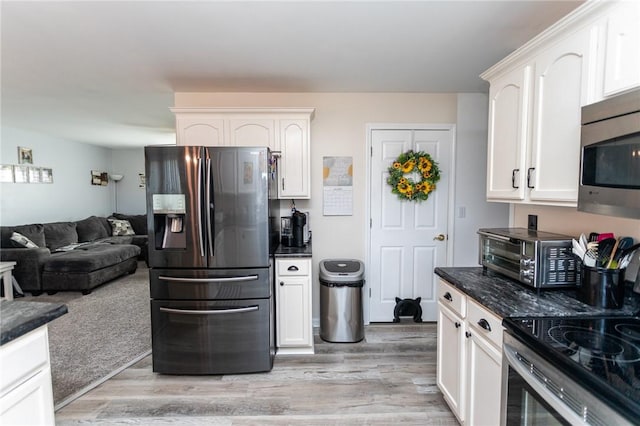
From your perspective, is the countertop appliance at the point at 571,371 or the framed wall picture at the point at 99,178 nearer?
the countertop appliance at the point at 571,371

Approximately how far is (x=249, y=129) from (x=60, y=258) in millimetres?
3552

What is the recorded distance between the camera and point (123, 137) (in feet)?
19.2

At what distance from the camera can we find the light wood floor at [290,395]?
205 centimetres

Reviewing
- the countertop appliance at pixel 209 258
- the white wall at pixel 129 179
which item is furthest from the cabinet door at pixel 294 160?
the white wall at pixel 129 179

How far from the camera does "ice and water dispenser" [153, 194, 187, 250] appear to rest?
2361 millimetres

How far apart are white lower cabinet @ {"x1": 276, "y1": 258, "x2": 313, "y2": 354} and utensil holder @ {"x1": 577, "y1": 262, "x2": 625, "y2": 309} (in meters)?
1.85

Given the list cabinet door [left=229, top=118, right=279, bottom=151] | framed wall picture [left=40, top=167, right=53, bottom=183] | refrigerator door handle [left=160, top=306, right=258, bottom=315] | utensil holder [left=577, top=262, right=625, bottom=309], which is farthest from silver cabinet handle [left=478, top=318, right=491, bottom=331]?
framed wall picture [left=40, top=167, right=53, bottom=183]

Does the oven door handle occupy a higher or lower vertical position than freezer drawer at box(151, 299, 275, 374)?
higher

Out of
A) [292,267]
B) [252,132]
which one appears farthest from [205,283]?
[252,132]

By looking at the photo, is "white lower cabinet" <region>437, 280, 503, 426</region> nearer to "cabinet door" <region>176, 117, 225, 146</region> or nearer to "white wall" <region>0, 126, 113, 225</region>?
"cabinet door" <region>176, 117, 225, 146</region>

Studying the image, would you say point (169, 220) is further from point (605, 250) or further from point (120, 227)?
point (120, 227)

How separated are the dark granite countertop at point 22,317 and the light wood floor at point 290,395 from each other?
1170mm

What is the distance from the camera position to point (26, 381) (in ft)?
3.83

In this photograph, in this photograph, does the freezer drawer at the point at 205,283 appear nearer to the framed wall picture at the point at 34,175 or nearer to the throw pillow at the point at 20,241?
the throw pillow at the point at 20,241
